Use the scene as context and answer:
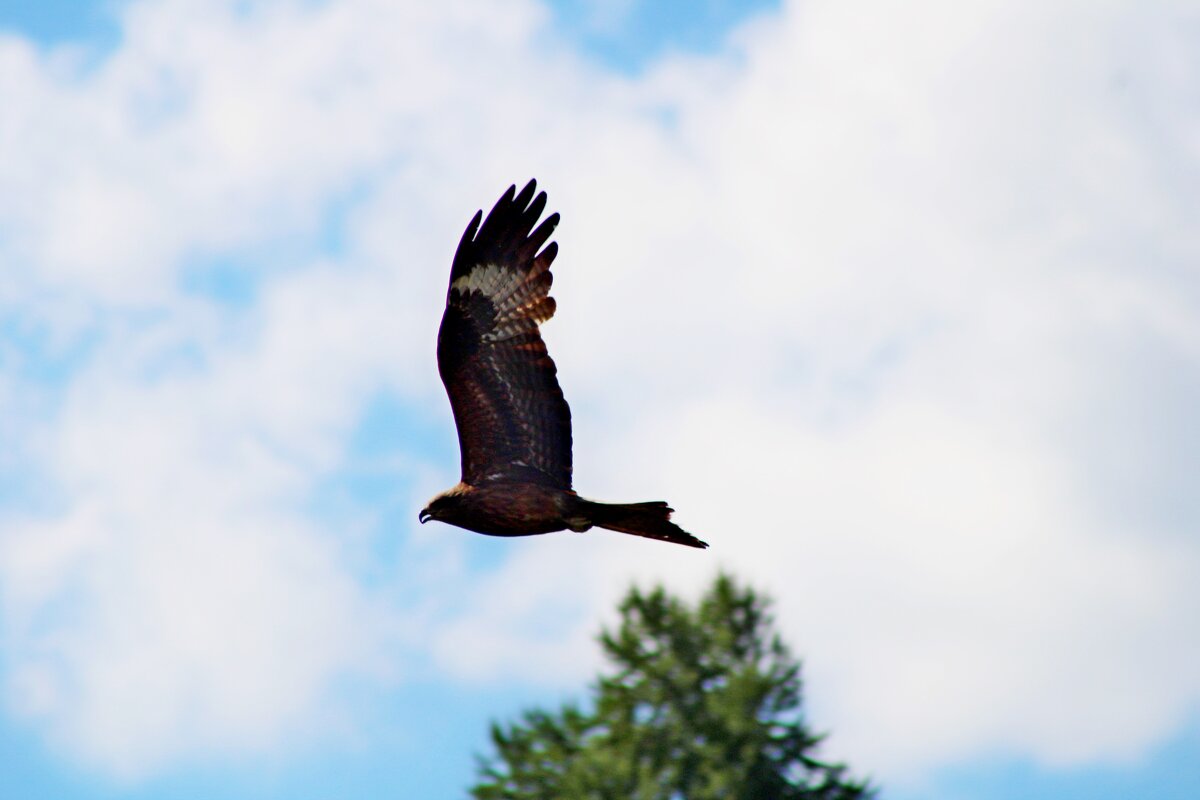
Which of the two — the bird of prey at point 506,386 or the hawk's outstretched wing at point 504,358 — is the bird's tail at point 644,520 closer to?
the bird of prey at point 506,386

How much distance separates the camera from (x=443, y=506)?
11.0 metres

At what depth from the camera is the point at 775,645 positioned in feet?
88.7

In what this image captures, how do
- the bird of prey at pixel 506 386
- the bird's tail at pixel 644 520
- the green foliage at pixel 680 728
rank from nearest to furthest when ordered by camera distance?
the bird's tail at pixel 644 520, the bird of prey at pixel 506 386, the green foliage at pixel 680 728

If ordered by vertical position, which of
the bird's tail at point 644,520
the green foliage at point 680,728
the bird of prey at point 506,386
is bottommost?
the bird's tail at point 644,520

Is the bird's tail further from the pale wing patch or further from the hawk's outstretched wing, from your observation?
the pale wing patch

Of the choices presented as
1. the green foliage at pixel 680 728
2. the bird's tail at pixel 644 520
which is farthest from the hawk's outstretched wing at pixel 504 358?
the green foliage at pixel 680 728

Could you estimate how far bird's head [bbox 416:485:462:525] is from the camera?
10953 mm

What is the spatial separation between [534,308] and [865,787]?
1813cm

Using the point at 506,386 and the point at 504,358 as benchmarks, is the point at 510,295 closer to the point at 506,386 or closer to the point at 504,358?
the point at 504,358

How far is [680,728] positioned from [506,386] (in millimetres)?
16091

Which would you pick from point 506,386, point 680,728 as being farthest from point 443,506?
point 680,728

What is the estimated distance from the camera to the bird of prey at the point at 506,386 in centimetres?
1091

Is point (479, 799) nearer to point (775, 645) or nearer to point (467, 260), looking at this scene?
point (775, 645)

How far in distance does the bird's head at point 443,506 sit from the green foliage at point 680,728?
605 inches
